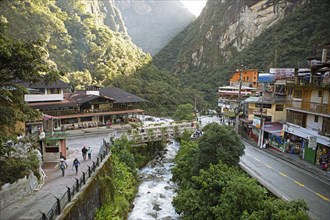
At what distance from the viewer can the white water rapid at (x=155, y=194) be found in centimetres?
2189

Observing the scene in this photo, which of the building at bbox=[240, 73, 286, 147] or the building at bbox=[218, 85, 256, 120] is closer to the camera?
the building at bbox=[240, 73, 286, 147]

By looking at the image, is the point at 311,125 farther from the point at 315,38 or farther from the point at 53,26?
the point at 53,26

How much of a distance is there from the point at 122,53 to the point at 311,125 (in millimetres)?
66945

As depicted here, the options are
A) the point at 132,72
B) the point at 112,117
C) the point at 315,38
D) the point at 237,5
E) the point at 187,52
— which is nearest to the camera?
the point at 112,117

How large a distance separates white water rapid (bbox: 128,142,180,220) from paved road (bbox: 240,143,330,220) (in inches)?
310

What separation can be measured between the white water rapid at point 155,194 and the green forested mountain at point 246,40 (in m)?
29.9

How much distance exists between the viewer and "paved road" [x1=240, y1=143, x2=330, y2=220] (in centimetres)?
1584

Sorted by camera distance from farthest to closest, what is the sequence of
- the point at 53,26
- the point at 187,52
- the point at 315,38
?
the point at 187,52, the point at 53,26, the point at 315,38

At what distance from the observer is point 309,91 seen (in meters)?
27.3

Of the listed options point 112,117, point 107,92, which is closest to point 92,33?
point 107,92

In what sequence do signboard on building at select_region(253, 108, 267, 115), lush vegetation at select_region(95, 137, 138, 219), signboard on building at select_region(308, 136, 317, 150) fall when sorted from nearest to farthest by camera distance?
lush vegetation at select_region(95, 137, 138, 219)
signboard on building at select_region(308, 136, 317, 150)
signboard on building at select_region(253, 108, 267, 115)

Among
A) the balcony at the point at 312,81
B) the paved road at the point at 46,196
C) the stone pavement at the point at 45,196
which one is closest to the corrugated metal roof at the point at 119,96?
the paved road at the point at 46,196

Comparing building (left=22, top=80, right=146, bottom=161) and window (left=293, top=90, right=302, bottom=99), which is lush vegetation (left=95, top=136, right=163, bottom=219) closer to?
building (left=22, top=80, right=146, bottom=161)

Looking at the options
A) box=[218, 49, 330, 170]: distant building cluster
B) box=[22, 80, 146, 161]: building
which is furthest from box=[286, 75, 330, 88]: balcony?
box=[22, 80, 146, 161]: building
